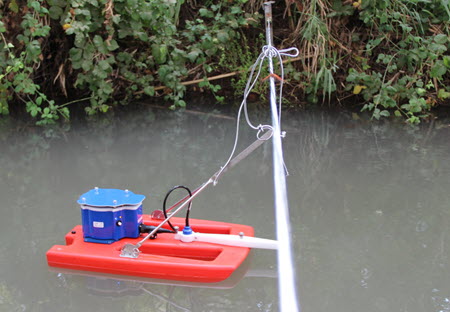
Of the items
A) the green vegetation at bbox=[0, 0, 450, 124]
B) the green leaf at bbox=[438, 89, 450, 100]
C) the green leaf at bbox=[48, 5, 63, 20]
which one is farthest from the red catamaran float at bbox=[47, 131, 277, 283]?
the green leaf at bbox=[438, 89, 450, 100]

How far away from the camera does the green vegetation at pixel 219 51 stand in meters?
4.58

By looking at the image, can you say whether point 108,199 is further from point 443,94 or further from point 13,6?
point 443,94

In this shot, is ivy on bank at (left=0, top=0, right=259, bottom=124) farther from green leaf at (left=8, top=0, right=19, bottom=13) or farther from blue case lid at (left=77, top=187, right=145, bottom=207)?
blue case lid at (left=77, top=187, right=145, bottom=207)

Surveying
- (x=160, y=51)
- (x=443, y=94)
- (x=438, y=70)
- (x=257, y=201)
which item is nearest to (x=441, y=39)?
(x=438, y=70)

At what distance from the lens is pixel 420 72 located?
486 cm

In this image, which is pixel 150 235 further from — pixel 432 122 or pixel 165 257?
pixel 432 122

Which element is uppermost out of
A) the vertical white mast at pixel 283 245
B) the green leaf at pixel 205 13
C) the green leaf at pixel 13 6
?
the green leaf at pixel 13 6

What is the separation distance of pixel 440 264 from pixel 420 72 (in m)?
2.72

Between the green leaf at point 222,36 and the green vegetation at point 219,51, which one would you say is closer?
the green vegetation at point 219,51

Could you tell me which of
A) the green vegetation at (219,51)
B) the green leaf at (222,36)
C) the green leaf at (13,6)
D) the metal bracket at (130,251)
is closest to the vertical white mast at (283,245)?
the metal bracket at (130,251)

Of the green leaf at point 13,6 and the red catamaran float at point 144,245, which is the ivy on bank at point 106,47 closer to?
the green leaf at point 13,6

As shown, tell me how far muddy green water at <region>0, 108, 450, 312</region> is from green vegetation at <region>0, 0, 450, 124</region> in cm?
33

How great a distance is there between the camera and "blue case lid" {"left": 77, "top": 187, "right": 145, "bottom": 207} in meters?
2.45

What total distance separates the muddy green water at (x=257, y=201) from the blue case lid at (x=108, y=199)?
289 millimetres
